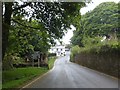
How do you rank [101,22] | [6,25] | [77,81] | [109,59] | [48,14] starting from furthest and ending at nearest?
[101,22] < [109,59] < [77,81] < [48,14] < [6,25]

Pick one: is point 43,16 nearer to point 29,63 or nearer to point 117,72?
point 117,72

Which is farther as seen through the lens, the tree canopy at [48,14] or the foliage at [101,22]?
the foliage at [101,22]

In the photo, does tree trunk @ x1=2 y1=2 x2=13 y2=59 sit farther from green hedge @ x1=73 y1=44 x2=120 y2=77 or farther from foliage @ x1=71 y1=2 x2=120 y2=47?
foliage @ x1=71 y1=2 x2=120 y2=47

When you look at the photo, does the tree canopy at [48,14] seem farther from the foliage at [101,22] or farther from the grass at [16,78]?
the foliage at [101,22]

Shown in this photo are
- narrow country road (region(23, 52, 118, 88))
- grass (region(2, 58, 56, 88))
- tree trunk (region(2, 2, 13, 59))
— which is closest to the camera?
tree trunk (region(2, 2, 13, 59))

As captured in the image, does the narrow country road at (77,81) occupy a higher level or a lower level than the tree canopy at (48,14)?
lower

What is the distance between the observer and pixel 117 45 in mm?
28812

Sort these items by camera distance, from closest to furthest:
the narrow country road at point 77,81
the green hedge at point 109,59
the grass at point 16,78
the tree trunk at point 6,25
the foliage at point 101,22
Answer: the tree trunk at point 6,25
the narrow country road at point 77,81
the grass at point 16,78
the green hedge at point 109,59
the foliage at point 101,22

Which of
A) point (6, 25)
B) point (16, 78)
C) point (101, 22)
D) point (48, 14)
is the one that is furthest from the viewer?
point (101, 22)

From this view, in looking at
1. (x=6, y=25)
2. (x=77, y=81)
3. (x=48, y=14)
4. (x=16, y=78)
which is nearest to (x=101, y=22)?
(x=16, y=78)

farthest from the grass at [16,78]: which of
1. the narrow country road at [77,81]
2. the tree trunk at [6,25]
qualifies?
the tree trunk at [6,25]

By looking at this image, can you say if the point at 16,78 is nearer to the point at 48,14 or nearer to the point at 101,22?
the point at 48,14

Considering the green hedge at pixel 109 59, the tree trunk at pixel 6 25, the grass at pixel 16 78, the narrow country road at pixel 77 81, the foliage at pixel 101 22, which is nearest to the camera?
the tree trunk at pixel 6 25

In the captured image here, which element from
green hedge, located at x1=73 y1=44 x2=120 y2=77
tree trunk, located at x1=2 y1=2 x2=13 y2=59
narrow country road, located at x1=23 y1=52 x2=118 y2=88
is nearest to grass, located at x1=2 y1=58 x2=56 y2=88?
narrow country road, located at x1=23 y1=52 x2=118 y2=88
